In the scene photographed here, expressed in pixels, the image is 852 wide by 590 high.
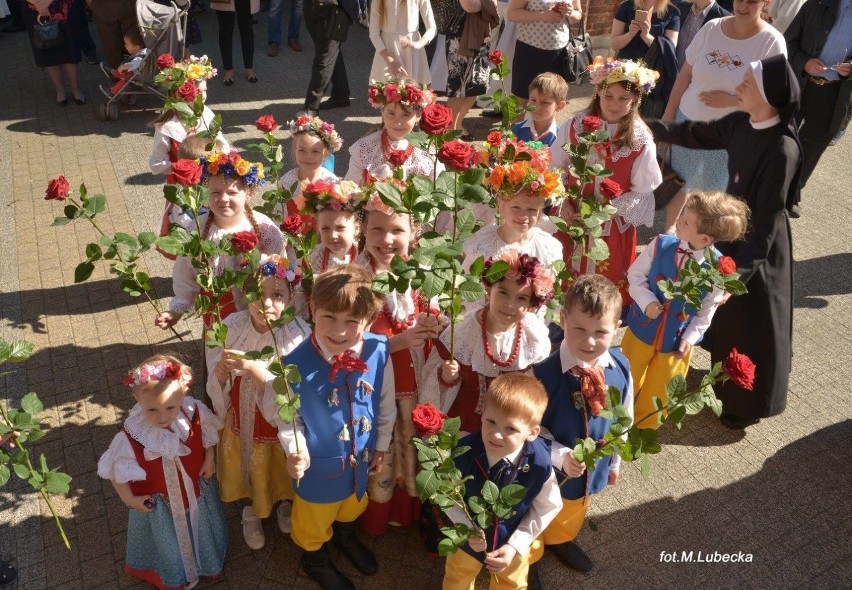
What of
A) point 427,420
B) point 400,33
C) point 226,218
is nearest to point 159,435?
point 226,218

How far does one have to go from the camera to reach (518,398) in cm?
277

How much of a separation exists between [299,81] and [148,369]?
7.61 m

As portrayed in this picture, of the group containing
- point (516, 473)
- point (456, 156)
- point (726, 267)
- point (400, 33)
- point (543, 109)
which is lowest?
point (516, 473)

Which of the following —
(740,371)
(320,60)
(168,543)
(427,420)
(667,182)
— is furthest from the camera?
(320,60)

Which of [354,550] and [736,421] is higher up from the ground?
[736,421]

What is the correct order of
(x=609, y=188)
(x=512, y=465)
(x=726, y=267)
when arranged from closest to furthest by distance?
(x=512, y=465), (x=726, y=267), (x=609, y=188)

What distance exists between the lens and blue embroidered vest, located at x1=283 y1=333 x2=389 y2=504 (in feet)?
9.95

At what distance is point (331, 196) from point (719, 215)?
2.02 metres

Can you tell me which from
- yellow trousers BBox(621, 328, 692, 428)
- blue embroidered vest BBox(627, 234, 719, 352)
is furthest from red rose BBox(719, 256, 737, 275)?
yellow trousers BBox(621, 328, 692, 428)

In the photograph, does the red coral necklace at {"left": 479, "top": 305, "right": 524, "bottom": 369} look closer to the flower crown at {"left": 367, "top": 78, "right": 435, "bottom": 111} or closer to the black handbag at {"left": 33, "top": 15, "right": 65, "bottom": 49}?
the flower crown at {"left": 367, "top": 78, "right": 435, "bottom": 111}

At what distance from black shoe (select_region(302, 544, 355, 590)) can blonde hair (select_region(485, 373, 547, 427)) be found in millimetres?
1215

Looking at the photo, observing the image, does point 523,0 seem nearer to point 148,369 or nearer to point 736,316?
point 736,316

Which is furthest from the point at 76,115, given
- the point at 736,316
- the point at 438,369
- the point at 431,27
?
the point at 736,316

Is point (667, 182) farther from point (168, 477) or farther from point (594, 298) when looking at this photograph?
point (168, 477)
